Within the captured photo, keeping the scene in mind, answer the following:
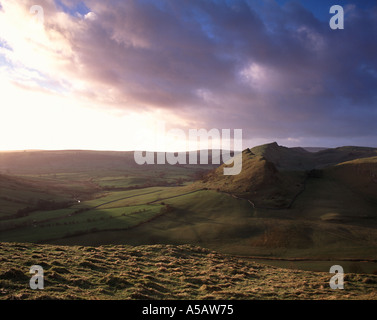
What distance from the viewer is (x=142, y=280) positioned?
63.7 feet

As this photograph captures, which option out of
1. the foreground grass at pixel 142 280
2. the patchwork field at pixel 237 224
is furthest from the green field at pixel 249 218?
the foreground grass at pixel 142 280

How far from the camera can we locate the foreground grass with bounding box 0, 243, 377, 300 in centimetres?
1588

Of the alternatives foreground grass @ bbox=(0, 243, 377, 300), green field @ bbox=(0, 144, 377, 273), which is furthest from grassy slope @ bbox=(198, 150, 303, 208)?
foreground grass @ bbox=(0, 243, 377, 300)

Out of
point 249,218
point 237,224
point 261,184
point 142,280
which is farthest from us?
point 261,184

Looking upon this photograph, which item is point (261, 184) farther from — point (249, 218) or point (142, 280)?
point (142, 280)

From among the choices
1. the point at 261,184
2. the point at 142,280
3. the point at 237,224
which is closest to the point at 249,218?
the point at 237,224

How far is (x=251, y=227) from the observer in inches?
2495

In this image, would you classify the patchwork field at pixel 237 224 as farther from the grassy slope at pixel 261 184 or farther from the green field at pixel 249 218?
the grassy slope at pixel 261 184

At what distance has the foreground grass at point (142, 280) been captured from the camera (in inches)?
625
